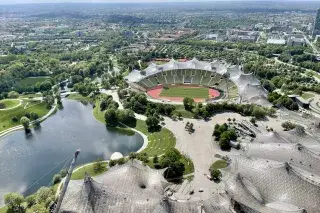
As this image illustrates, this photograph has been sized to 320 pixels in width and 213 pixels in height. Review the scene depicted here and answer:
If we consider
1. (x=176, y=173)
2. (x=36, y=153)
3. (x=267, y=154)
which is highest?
(x=267, y=154)

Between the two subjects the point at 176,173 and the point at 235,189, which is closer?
the point at 235,189

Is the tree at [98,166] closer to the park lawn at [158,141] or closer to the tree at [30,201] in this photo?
the park lawn at [158,141]

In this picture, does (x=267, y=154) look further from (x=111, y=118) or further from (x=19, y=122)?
(x=19, y=122)

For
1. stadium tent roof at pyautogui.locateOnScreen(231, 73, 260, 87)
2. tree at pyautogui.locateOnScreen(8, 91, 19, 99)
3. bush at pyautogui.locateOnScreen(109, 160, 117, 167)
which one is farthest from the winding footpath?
stadium tent roof at pyautogui.locateOnScreen(231, 73, 260, 87)

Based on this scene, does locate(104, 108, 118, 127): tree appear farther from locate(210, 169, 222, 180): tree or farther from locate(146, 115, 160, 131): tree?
locate(210, 169, 222, 180): tree

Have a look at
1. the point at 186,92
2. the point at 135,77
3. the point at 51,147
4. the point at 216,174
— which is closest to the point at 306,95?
the point at 186,92

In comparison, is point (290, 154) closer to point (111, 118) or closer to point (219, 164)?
point (219, 164)

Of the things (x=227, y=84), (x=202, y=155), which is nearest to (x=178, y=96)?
(x=227, y=84)
